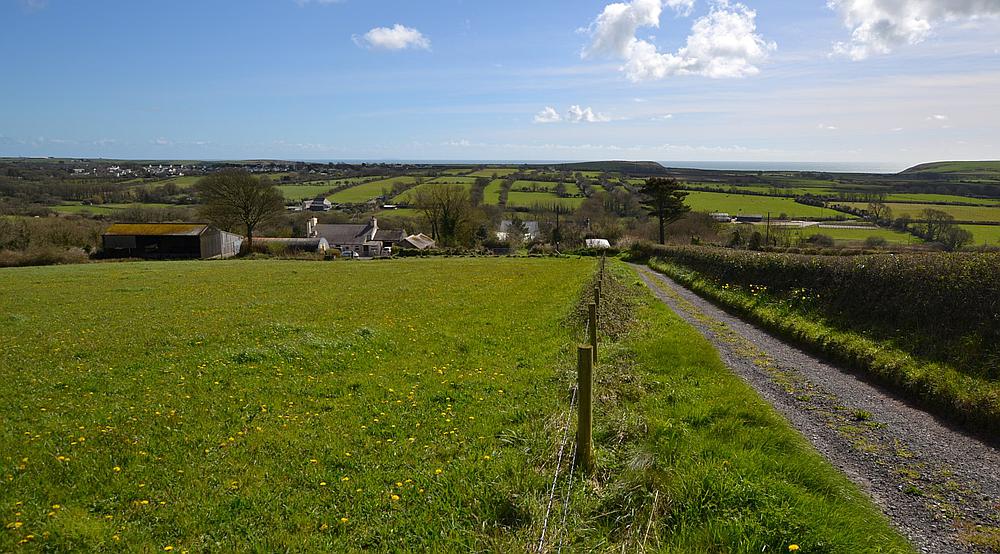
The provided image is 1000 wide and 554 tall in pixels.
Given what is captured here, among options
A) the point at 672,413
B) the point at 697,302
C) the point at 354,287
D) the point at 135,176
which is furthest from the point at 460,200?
the point at 135,176

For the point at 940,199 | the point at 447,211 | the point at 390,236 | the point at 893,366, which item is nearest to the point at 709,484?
the point at 893,366

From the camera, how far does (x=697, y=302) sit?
74.8 feet

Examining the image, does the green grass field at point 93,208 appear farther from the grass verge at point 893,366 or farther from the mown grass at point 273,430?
the grass verge at point 893,366

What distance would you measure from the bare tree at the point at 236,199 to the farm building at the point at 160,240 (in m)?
2.81

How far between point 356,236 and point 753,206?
252 feet

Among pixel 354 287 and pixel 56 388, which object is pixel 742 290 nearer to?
pixel 354 287

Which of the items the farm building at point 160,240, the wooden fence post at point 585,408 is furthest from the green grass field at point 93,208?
the wooden fence post at point 585,408

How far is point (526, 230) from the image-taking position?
94.6 m

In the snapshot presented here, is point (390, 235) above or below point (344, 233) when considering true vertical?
below

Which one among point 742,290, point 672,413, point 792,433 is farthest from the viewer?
point 742,290

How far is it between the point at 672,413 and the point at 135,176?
662 ft

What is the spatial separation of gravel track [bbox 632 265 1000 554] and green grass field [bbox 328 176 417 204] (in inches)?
5408

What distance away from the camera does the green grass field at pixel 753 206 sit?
93.6m

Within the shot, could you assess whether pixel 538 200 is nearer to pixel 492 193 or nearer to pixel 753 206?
pixel 492 193
